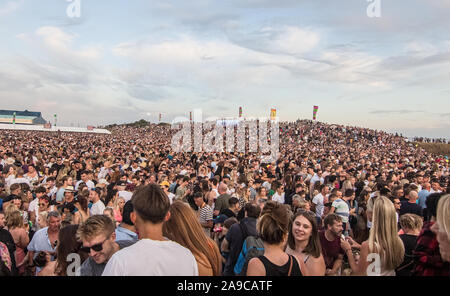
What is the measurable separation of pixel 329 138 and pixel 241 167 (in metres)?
23.6

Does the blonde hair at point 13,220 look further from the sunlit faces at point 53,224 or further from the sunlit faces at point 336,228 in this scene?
the sunlit faces at point 336,228

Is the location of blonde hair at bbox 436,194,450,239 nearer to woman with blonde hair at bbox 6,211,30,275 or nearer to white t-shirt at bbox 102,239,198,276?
white t-shirt at bbox 102,239,198,276

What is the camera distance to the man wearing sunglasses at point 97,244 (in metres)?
2.47

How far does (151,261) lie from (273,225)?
1117 millimetres

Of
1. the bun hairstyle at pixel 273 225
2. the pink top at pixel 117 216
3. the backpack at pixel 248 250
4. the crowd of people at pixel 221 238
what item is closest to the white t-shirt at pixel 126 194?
the crowd of people at pixel 221 238

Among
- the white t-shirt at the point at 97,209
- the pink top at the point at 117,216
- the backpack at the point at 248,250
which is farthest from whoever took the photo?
the white t-shirt at the point at 97,209

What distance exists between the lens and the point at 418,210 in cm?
600

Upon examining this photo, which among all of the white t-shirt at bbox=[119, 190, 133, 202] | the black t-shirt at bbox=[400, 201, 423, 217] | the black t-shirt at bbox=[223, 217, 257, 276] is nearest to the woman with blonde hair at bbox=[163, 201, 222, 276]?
the black t-shirt at bbox=[223, 217, 257, 276]

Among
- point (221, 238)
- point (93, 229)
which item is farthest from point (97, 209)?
point (93, 229)

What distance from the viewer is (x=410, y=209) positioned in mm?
6004

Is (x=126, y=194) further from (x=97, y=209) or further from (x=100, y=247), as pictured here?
(x=100, y=247)

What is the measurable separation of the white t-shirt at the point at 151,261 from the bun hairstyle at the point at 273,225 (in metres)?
0.76
